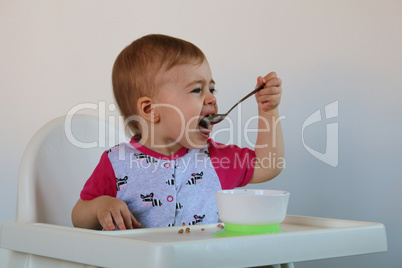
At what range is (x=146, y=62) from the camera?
3.80 feet

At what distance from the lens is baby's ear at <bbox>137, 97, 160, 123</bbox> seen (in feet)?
3.85

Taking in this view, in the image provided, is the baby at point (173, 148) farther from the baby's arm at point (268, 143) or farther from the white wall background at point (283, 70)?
the white wall background at point (283, 70)

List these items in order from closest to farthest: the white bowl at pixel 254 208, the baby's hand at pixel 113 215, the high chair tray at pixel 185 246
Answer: the high chair tray at pixel 185 246 → the white bowl at pixel 254 208 → the baby's hand at pixel 113 215

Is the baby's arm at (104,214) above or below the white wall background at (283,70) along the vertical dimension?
below

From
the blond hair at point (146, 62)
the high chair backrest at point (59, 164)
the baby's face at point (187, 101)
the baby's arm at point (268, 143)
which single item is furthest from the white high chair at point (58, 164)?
the baby's arm at point (268, 143)

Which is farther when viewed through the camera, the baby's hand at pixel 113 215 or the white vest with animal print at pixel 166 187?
the white vest with animal print at pixel 166 187

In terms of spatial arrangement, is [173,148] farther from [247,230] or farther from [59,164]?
[247,230]

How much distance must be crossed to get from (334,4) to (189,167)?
812mm

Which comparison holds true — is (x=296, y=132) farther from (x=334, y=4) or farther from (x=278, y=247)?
(x=278, y=247)

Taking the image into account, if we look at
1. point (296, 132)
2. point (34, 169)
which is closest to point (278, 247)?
point (34, 169)

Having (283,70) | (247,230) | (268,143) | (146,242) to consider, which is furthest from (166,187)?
(283,70)

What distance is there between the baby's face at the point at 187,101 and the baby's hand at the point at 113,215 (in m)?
0.27

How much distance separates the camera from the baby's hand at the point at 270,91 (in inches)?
40.9

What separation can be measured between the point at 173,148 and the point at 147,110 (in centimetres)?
11
